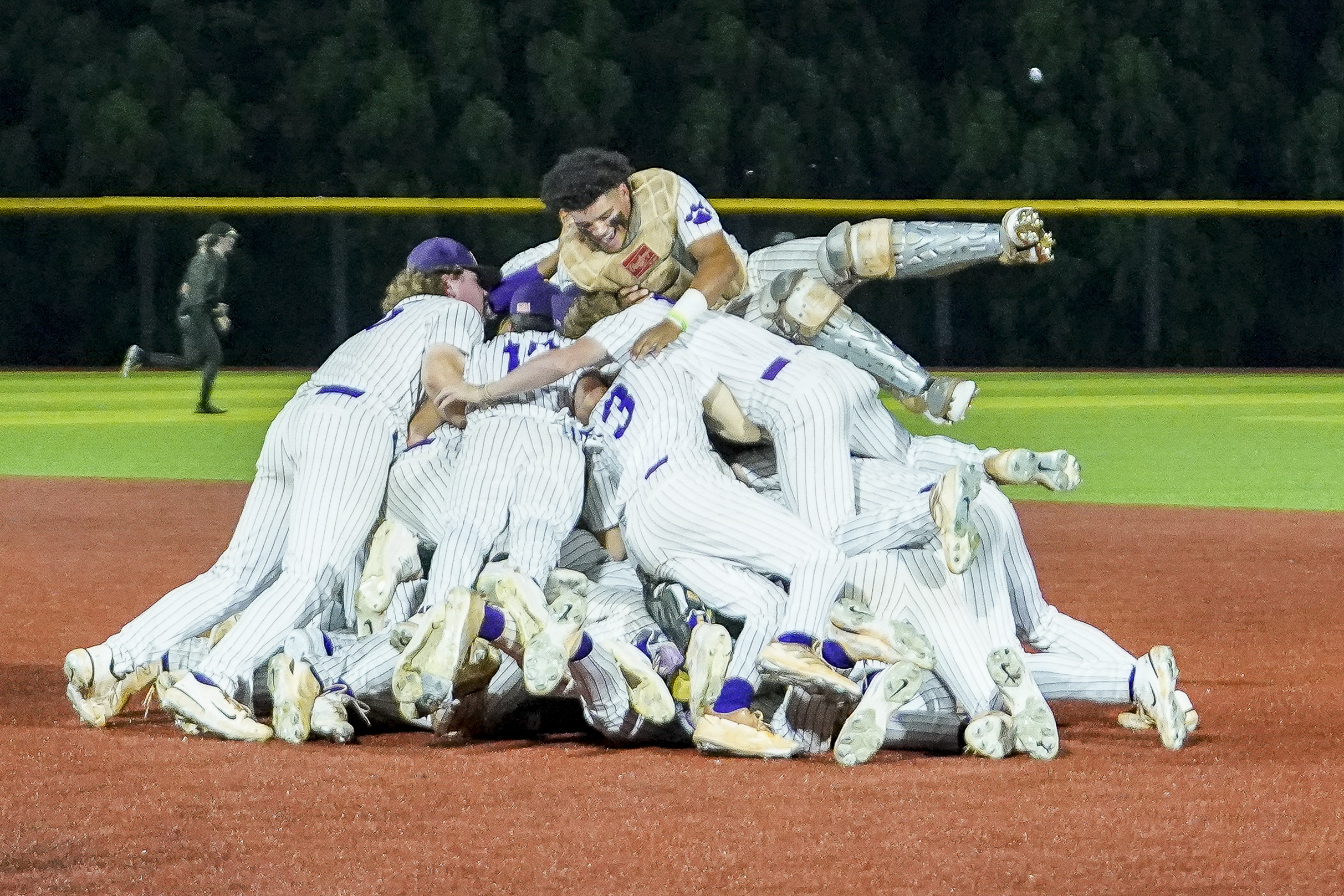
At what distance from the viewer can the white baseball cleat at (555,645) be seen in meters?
4.41

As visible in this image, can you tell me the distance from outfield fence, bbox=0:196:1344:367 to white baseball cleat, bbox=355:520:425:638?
1397 cm

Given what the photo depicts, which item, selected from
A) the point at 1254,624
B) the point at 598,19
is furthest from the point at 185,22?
the point at 1254,624

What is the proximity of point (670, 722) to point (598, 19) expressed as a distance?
20300 millimetres

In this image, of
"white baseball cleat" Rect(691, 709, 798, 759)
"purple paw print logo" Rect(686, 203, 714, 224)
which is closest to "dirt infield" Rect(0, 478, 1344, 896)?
"white baseball cleat" Rect(691, 709, 798, 759)

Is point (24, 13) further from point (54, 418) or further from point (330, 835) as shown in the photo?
point (330, 835)

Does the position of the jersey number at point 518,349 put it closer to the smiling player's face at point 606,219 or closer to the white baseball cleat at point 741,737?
the smiling player's face at point 606,219

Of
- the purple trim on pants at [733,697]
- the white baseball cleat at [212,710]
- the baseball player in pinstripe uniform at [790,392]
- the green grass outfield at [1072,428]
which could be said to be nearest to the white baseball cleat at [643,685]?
the purple trim on pants at [733,697]

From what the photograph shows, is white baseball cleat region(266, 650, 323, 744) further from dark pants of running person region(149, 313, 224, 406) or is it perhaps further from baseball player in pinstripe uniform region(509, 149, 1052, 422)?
dark pants of running person region(149, 313, 224, 406)

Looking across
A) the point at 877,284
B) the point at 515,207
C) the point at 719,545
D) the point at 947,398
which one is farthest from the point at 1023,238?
the point at 877,284

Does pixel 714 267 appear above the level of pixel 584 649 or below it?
above

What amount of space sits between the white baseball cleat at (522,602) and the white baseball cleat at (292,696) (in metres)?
0.56

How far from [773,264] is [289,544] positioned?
1.63m

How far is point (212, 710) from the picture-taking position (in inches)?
190

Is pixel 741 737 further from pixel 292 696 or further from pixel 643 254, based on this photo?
pixel 643 254
